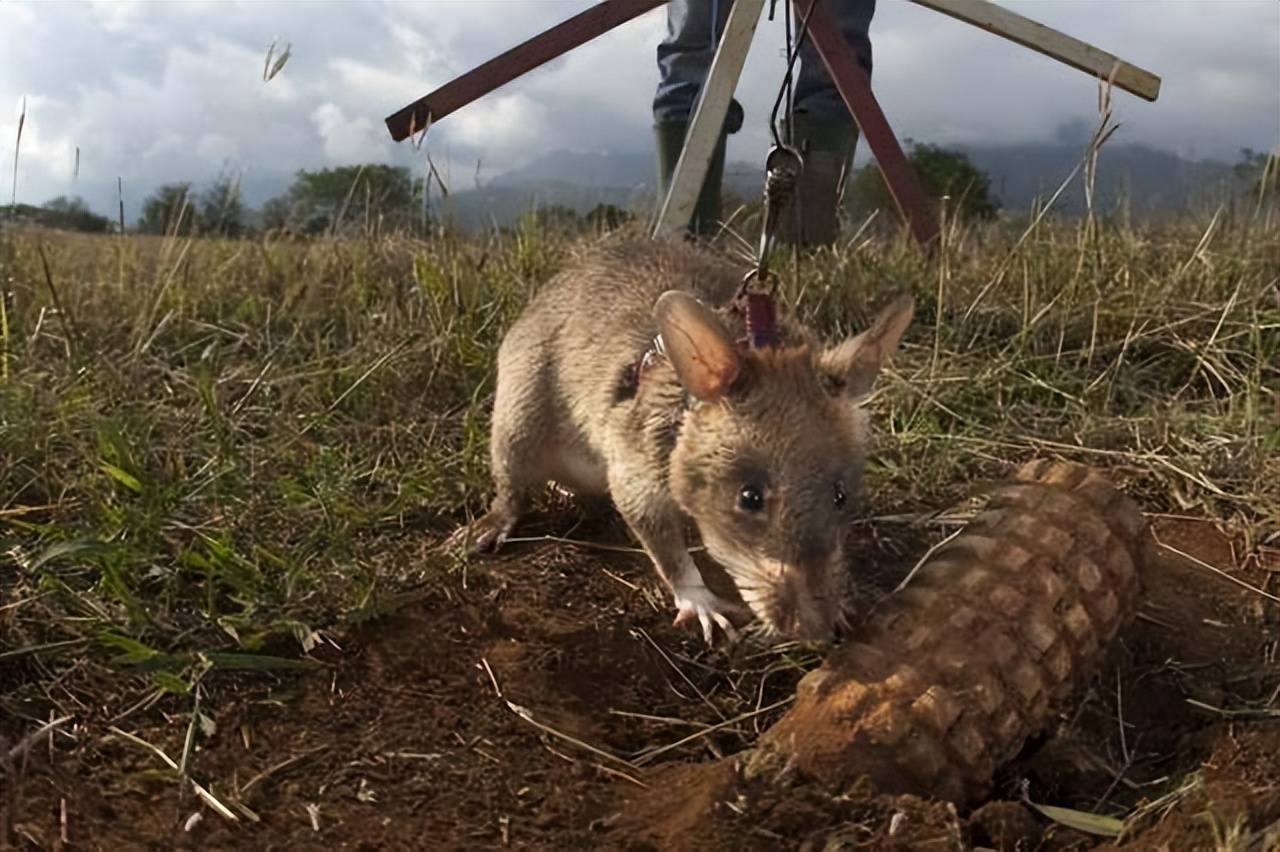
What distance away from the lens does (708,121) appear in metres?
4.45

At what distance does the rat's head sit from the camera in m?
2.31

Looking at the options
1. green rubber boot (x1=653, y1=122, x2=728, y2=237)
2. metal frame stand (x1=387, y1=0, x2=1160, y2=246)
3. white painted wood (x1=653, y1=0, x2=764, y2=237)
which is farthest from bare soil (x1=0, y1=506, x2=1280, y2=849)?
green rubber boot (x1=653, y1=122, x2=728, y2=237)

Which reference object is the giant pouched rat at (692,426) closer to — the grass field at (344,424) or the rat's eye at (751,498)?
the rat's eye at (751,498)

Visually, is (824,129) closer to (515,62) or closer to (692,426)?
(515,62)

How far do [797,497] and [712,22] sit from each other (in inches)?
131

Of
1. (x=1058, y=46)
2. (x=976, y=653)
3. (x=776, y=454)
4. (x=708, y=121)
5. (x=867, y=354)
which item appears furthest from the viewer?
(x=1058, y=46)

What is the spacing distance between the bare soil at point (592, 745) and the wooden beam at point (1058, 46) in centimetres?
266

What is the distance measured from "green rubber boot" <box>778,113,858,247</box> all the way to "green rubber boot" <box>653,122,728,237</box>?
1.13 ft

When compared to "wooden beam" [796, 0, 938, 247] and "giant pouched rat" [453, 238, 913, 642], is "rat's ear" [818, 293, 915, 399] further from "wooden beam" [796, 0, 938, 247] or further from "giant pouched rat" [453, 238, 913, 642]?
"wooden beam" [796, 0, 938, 247]

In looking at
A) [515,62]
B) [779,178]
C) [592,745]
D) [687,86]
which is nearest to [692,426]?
[779,178]

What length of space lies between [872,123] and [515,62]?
1.47m

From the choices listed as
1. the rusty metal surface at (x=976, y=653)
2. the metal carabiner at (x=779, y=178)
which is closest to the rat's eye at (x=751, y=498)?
the rusty metal surface at (x=976, y=653)

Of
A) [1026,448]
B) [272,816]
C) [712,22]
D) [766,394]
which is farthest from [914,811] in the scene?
[712,22]

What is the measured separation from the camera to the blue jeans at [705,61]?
5.21 m
